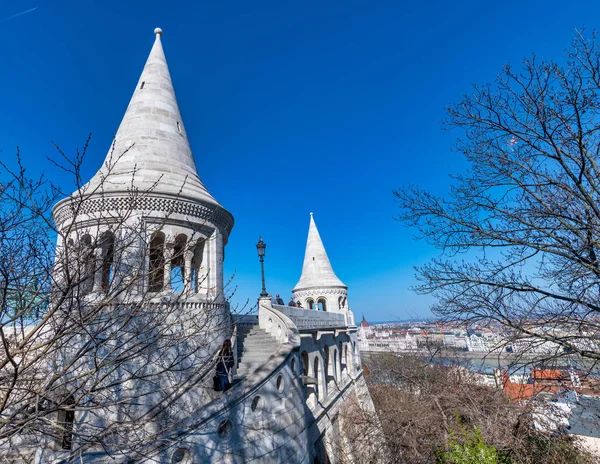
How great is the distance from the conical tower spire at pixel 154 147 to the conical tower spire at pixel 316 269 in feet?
43.2

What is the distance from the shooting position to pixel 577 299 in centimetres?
438

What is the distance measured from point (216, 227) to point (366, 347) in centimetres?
8603

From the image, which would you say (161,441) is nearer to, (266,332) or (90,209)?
(90,209)

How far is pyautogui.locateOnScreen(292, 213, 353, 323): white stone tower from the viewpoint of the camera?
2028 cm

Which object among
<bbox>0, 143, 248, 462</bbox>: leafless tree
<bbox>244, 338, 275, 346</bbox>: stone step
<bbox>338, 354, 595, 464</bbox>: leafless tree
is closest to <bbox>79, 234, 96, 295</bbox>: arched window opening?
<bbox>0, 143, 248, 462</bbox>: leafless tree

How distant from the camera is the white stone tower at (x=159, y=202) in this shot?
263 inches

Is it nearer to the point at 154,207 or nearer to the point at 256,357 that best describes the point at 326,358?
the point at 256,357

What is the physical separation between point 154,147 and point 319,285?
14142 mm

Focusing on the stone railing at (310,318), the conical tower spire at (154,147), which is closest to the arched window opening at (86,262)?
the conical tower spire at (154,147)

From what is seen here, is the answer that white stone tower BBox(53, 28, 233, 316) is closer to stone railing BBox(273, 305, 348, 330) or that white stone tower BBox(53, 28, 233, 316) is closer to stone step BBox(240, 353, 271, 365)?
stone step BBox(240, 353, 271, 365)

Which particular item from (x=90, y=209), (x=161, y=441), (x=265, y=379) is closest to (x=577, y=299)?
(x=265, y=379)

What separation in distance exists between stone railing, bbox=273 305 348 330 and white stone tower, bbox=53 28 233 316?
293cm

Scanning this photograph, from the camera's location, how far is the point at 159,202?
7.09 metres

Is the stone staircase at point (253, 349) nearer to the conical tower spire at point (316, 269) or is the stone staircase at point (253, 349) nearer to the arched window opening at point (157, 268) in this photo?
the arched window opening at point (157, 268)
